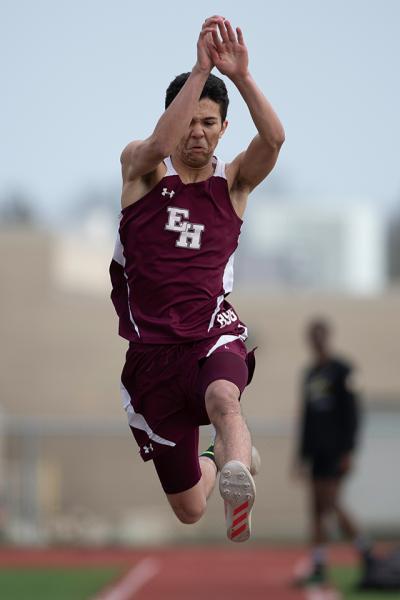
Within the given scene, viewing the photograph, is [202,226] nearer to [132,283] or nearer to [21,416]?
[132,283]

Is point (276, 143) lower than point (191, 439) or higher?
higher

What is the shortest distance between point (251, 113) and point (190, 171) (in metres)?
0.42

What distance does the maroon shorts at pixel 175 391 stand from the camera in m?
7.04

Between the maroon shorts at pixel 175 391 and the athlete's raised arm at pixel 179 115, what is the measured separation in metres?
0.96

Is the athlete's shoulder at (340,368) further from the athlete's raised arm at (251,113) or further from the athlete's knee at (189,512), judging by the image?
the athlete's raised arm at (251,113)

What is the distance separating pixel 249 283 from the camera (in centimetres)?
3569

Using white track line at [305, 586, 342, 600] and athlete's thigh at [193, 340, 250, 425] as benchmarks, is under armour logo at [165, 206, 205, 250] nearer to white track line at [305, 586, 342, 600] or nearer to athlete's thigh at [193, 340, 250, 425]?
athlete's thigh at [193, 340, 250, 425]

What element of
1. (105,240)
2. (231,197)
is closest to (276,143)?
(231,197)

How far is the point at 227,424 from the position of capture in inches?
263

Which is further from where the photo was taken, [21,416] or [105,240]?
[105,240]

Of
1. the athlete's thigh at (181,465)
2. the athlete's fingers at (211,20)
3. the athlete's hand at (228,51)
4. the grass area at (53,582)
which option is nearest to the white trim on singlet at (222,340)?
the athlete's thigh at (181,465)

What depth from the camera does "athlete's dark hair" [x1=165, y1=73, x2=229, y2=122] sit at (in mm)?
6938

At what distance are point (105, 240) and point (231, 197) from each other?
30851mm

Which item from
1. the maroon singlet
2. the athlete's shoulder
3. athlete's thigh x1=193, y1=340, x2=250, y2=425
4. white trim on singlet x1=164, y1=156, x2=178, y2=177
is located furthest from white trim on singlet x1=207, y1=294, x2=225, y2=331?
the athlete's shoulder
